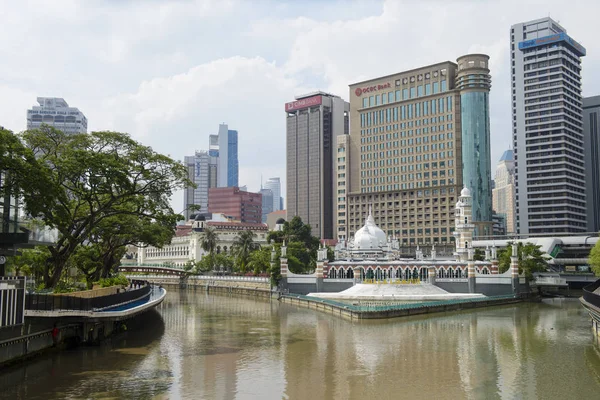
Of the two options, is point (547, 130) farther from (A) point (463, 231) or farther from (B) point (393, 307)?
(B) point (393, 307)

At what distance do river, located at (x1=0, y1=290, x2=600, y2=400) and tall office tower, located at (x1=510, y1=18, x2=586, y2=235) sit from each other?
114183 millimetres

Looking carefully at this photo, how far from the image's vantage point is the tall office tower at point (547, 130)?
172500 mm

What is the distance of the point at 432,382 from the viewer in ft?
121

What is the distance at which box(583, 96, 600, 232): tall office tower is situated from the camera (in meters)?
190

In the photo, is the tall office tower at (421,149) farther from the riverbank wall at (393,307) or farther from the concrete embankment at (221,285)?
the riverbank wall at (393,307)

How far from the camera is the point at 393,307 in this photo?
234 feet

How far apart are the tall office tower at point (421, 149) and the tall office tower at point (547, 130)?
1632 centimetres

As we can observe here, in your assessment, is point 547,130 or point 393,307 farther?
point 547,130

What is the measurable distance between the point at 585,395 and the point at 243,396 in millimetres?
19308

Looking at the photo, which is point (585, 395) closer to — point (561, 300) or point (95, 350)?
point (95, 350)

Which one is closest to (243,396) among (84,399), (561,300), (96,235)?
(84,399)

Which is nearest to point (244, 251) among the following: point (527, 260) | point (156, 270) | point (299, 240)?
point (299, 240)

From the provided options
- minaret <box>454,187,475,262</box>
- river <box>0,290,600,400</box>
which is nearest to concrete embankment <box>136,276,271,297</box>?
minaret <box>454,187,475,262</box>

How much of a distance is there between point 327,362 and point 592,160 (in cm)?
17540
